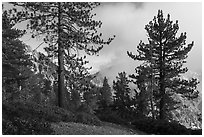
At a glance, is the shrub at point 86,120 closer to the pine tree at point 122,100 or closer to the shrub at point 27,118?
the shrub at point 27,118

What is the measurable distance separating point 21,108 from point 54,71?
690 centimetres

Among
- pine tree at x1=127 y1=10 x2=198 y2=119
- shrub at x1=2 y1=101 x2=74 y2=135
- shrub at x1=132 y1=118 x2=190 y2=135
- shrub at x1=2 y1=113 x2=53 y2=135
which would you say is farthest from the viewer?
pine tree at x1=127 y1=10 x2=198 y2=119

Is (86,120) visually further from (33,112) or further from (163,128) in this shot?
(163,128)

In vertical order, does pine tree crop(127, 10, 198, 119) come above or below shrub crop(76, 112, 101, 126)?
above

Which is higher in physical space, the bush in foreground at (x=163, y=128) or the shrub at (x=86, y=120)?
the shrub at (x=86, y=120)

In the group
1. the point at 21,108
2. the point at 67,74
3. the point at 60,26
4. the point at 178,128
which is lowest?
the point at 178,128

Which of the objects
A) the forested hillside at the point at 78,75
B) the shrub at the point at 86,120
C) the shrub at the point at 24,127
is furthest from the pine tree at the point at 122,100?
the shrub at the point at 24,127

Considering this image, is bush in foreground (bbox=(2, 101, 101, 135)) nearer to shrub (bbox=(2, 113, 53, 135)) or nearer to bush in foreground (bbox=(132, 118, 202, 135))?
shrub (bbox=(2, 113, 53, 135))

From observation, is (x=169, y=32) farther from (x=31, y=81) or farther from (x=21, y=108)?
(x=31, y=81)

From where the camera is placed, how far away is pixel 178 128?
20.8 m

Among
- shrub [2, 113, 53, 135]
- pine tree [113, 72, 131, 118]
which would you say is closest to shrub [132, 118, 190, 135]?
shrub [2, 113, 53, 135]

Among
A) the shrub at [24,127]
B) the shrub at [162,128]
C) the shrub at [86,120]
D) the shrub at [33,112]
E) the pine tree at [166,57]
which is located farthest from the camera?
the pine tree at [166,57]

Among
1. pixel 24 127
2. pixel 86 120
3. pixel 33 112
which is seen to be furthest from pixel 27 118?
pixel 86 120

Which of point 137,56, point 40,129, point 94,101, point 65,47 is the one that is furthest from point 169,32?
point 94,101
